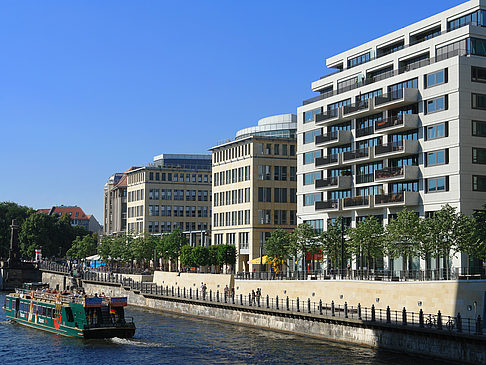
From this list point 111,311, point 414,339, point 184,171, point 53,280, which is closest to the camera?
point 414,339

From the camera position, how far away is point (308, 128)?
9456 cm

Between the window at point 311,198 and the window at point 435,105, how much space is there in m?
21.5

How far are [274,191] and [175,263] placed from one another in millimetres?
26294

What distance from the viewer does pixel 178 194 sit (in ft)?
527

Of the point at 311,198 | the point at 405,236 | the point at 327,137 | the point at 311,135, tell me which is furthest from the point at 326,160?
the point at 405,236

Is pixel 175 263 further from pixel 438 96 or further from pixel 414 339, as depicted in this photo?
pixel 414 339

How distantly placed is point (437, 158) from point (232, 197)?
50.9m

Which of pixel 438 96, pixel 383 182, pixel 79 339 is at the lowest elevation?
pixel 79 339

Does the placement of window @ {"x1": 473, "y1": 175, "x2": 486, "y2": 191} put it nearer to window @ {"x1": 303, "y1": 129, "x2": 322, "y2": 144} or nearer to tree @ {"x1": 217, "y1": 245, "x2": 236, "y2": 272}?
window @ {"x1": 303, "y1": 129, "x2": 322, "y2": 144}

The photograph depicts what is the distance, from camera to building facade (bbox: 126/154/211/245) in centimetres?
15838

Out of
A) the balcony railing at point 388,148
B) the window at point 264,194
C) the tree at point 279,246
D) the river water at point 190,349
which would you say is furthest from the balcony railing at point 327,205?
the window at point 264,194

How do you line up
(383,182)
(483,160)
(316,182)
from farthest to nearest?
(316,182) < (383,182) < (483,160)

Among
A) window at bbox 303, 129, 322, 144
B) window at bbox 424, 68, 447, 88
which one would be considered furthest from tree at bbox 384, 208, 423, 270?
window at bbox 303, 129, 322, 144

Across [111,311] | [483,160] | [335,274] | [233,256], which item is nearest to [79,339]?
[111,311]
